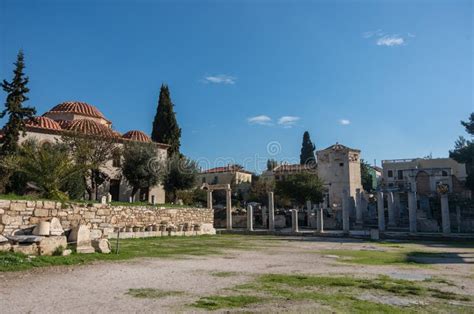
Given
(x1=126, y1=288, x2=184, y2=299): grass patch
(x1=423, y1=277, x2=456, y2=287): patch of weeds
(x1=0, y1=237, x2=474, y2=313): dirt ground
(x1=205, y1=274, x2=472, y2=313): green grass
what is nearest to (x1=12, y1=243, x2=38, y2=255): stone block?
(x1=0, y1=237, x2=474, y2=313): dirt ground

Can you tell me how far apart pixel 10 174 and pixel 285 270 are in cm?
1950

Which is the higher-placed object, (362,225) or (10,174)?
(10,174)

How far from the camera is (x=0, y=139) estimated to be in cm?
2608

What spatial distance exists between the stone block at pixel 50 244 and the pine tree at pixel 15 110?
17.2 meters

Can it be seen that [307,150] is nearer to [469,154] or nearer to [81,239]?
[469,154]

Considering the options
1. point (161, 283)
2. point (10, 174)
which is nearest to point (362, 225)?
point (10, 174)

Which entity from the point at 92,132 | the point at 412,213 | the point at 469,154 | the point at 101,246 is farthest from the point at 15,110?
the point at 469,154

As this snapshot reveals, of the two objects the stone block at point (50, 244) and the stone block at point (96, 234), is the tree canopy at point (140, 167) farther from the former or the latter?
the stone block at point (50, 244)

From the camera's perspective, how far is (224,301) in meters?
6.21

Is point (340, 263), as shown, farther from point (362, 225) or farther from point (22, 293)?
point (362, 225)

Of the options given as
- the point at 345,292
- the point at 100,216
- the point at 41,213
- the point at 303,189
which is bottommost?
the point at 345,292

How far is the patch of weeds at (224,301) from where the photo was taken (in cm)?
592

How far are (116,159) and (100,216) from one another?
18.8 meters

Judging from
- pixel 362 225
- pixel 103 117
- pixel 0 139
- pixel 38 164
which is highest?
pixel 103 117
